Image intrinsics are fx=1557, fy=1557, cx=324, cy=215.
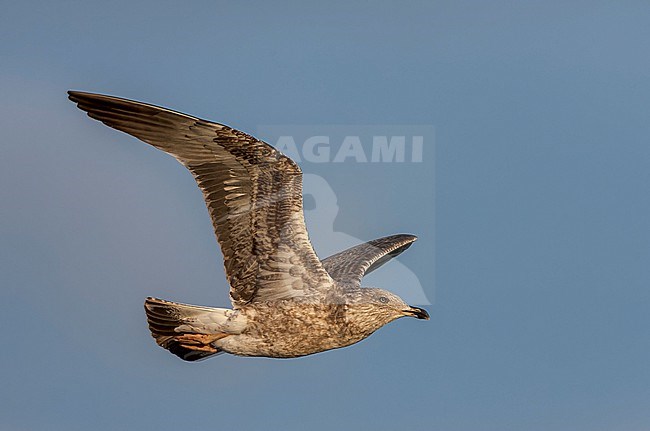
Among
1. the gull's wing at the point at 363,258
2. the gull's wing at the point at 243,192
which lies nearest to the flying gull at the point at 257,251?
the gull's wing at the point at 243,192

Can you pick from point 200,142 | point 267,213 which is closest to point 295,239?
point 267,213

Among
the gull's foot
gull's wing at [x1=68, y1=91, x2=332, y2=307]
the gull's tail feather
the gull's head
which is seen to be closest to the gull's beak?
the gull's head

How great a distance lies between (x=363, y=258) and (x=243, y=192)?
139 inches

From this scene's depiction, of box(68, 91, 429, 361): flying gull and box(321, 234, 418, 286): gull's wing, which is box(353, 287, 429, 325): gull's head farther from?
box(321, 234, 418, 286): gull's wing

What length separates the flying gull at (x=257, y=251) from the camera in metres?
19.6

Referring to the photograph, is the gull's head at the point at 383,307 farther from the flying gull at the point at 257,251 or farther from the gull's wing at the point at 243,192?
the gull's wing at the point at 243,192

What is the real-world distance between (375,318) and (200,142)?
3.17m

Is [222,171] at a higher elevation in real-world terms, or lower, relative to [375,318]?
higher

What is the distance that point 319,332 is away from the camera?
19.9 metres

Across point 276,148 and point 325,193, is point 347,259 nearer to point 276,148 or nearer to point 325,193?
point 325,193

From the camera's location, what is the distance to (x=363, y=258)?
22.8 m

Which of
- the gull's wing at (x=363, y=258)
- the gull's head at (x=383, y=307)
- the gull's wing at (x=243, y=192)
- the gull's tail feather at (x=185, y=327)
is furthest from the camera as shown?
the gull's wing at (x=363, y=258)

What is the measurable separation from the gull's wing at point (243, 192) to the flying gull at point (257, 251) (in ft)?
0.04

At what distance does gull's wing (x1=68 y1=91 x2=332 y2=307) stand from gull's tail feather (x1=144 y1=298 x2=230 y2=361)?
0.43m
